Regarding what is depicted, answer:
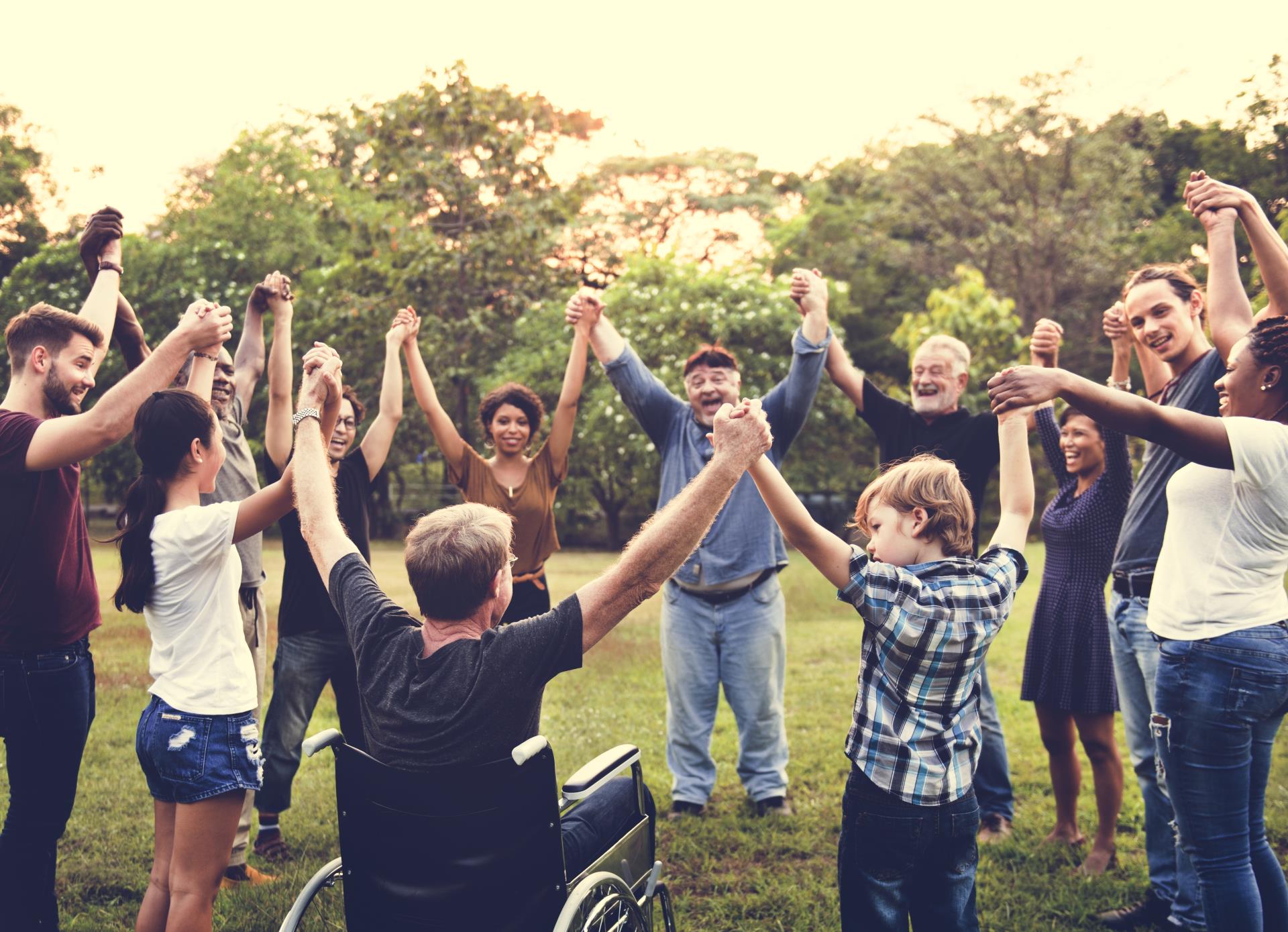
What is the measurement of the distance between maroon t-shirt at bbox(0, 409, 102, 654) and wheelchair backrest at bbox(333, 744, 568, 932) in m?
1.23

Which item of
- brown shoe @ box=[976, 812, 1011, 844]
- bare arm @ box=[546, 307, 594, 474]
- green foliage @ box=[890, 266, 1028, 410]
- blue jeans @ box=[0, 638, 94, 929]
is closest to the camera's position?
blue jeans @ box=[0, 638, 94, 929]

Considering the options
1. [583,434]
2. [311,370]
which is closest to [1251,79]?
[583,434]

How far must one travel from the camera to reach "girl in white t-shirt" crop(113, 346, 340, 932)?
2.54 meters

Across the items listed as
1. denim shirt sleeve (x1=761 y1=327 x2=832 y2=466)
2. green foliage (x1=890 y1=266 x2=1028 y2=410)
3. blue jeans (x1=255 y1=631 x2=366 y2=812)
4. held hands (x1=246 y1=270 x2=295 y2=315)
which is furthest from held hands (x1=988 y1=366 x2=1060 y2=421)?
green foliage (x1=890 y1=266 x2=1028 y2=410)

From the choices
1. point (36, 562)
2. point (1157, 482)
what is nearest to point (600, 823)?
point (36, 562)

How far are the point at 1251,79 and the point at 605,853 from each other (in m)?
17.0

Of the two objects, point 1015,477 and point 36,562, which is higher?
point 1015,477

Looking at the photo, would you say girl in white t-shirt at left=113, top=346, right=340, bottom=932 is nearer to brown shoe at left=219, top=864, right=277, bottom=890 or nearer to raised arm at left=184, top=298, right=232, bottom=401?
raised arm at left=184, top=298, right=232, bottom=401

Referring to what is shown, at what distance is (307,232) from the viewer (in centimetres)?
2594

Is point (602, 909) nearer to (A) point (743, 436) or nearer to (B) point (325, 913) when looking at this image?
(A) point (743, 436)

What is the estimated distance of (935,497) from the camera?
2.38 meters

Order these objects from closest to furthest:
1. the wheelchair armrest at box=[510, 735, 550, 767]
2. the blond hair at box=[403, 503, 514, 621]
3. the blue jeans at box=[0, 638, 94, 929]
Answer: the wheelchair armrest at box=[510, 735, 550, 767], the blond hair at box=[403, 503, 514, 621], the blue jeans at box=[0, 638, 94, 929]

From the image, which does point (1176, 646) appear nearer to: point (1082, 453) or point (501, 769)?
point (1082, 453)

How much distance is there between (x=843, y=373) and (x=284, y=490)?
2.66 m
